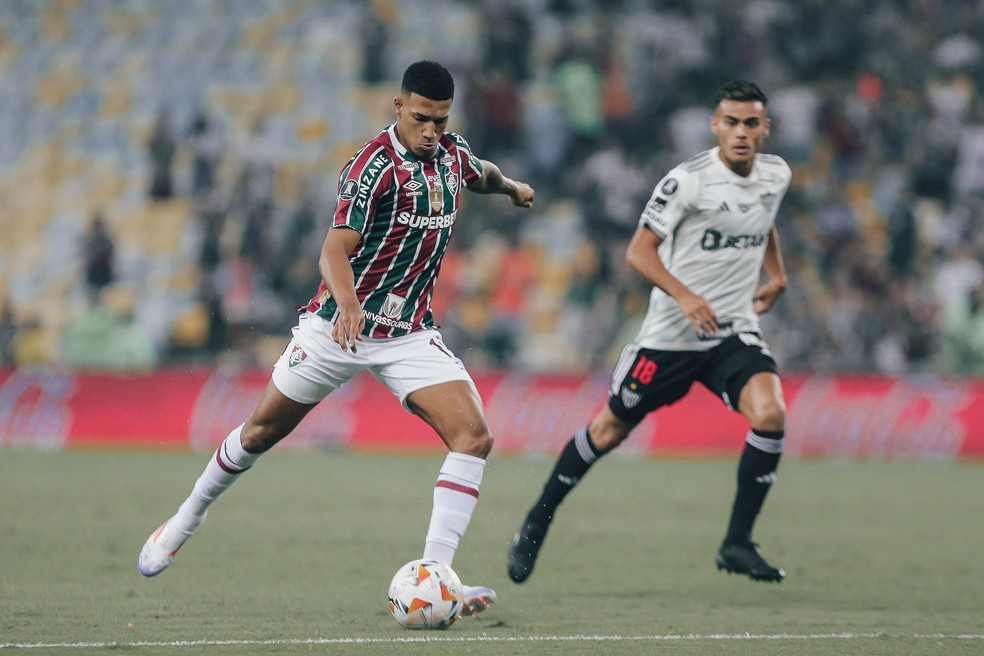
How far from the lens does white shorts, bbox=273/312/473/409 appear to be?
21.6 feet

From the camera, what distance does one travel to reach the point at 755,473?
766cm

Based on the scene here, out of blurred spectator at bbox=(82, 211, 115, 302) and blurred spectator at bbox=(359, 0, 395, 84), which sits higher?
blurred spectator at bbox=(359, 0, 395, 84)

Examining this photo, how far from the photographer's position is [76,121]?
2138cm


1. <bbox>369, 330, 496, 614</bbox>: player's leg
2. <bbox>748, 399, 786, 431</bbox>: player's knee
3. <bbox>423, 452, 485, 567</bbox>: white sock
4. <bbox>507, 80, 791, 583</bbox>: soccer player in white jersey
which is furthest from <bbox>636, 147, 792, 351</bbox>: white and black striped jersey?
<bbox>423, 452, 485, 567</bbox>: white sock

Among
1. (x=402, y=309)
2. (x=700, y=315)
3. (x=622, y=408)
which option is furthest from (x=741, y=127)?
(x=402, y=309)

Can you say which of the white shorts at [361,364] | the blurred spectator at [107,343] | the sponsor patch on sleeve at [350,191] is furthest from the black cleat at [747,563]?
the blurred spectator at [107,343]

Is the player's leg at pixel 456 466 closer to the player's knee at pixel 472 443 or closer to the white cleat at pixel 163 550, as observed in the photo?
the player's knee at pixel 472 443

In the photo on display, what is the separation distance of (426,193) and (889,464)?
443 inches

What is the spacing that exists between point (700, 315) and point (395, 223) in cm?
166

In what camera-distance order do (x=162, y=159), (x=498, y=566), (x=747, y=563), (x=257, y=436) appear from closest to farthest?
(x=257, y=436)
(x=747, y=563)
(x=498, y=566)
(x=162, y=159)

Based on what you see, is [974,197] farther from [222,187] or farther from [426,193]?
[426,193]

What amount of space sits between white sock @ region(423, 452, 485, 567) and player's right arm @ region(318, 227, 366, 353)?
689mm

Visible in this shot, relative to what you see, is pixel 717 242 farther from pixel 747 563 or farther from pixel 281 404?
pixel 281 404

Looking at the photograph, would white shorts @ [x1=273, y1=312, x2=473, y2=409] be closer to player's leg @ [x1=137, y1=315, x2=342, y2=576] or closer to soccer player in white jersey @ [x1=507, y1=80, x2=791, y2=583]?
player's leg @ [x1=137, y1=315, x2=342, y2=576]
